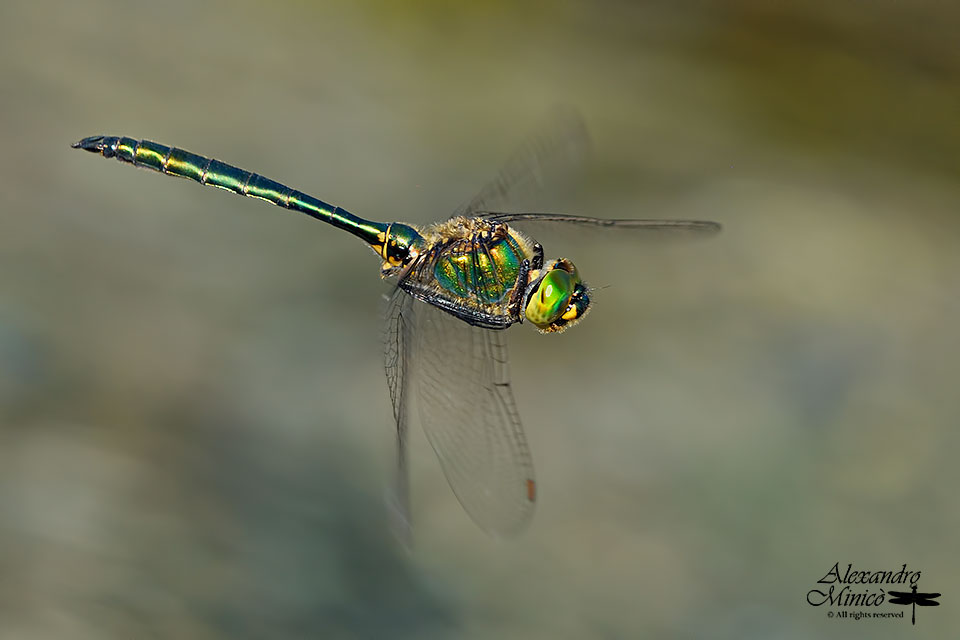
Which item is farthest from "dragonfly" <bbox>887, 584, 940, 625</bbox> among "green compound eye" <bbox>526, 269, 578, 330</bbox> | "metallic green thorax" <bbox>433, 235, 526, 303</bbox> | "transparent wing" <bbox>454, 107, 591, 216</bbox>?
"transparent wing" <bbox>454, 107, 591, 216</bbox>

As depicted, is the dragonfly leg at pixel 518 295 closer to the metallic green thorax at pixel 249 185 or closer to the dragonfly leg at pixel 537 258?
the dragonfly leg at pixel 537 258

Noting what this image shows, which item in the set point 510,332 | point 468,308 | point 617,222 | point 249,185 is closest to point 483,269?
point 468,308

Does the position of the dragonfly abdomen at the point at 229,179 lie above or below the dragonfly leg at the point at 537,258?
above

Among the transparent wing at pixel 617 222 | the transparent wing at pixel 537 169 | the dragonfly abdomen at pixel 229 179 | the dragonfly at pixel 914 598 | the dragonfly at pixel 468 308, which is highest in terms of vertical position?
the transparent wing at pixel 537 169

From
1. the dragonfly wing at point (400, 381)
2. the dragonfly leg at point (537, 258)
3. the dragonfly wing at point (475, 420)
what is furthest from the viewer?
the dragonfly leg at point (537, 258)

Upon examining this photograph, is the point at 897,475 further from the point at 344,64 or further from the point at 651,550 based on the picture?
the point at 344,64

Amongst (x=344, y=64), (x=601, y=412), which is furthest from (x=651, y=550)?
(x=344, y=64)

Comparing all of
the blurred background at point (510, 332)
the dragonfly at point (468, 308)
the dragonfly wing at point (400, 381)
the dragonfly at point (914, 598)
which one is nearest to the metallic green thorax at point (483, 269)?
the dragonfly at point (468, 308)

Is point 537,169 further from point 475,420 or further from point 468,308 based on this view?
point 475,420
